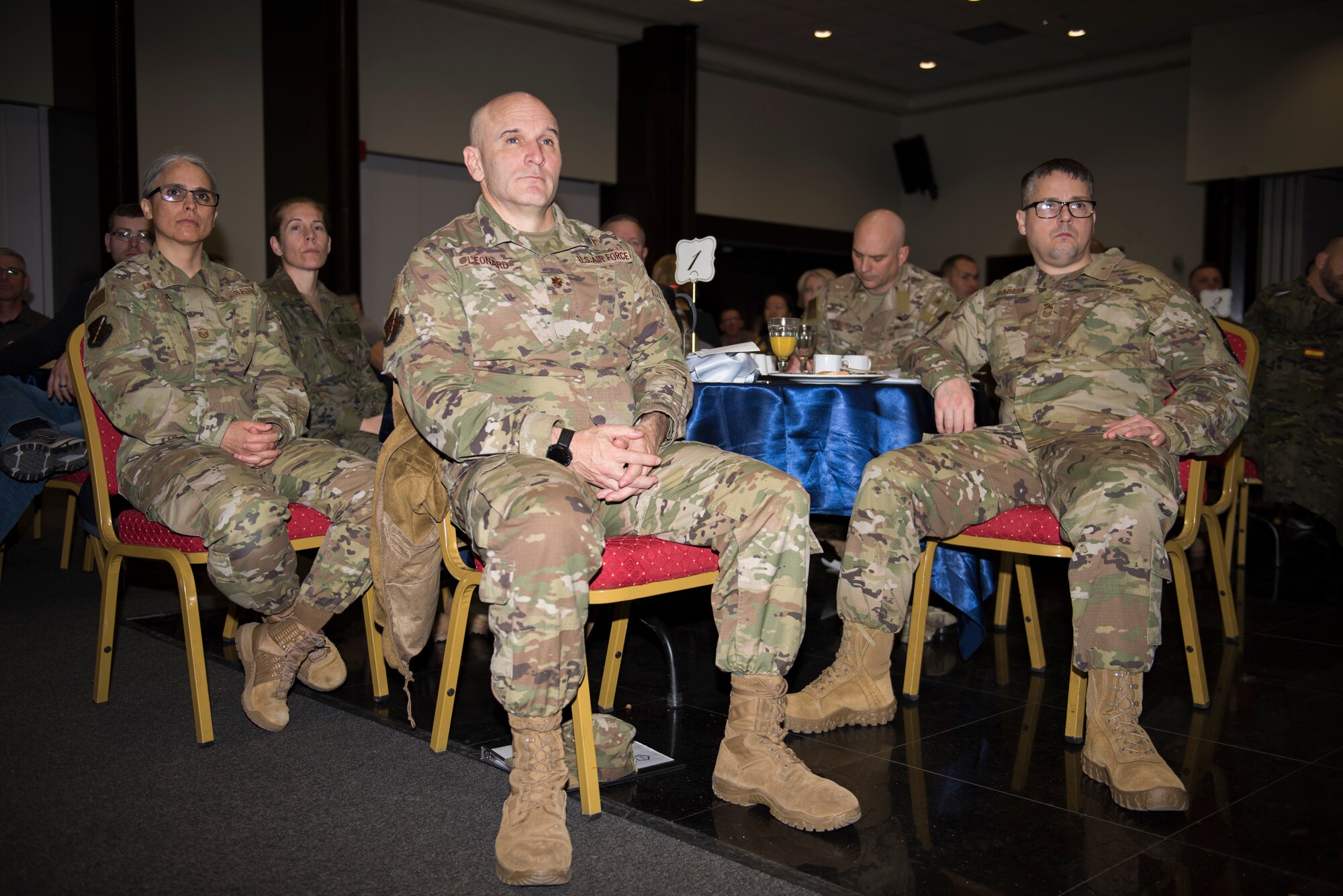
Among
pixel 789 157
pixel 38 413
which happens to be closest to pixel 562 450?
pixel 38 413

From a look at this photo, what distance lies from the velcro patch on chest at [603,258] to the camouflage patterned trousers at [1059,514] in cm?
71

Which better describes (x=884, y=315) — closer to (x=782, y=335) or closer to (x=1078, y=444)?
(x=782, y=335)

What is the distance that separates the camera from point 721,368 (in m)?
2.73

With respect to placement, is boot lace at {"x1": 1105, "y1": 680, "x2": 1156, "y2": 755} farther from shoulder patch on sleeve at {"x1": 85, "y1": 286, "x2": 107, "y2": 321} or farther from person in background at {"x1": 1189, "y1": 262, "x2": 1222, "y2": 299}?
person in background at {"x1": 1189, "y1": 262, "x2": 1222, "y2": 299}

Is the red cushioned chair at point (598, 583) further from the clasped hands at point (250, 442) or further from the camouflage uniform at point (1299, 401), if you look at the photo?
the camouflage uniform at point (1299, 401)

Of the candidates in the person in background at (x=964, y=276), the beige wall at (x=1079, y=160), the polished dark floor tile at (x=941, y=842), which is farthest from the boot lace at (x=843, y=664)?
the beige wall at (x=1079, y=160)

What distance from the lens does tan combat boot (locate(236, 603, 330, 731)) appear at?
2311mm

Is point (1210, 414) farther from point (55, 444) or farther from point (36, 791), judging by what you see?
point (55, 444)

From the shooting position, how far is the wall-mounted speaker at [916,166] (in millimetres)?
11070

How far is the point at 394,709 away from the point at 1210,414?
6.50 feet

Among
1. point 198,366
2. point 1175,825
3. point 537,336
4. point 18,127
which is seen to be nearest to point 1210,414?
point 1175,825

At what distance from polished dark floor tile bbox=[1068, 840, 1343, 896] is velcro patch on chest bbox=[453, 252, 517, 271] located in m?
1.49

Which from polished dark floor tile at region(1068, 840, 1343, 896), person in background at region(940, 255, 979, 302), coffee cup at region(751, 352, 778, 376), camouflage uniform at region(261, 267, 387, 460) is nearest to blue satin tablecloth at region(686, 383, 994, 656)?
coffee cup at region(751, 352, 778, 376)

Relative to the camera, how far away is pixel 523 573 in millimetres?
1684
